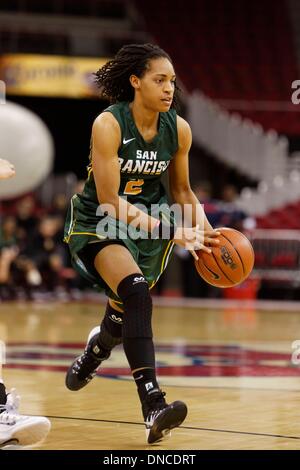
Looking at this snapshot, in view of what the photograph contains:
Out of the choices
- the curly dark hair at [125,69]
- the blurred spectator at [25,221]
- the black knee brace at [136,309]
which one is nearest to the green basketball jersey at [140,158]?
the curly dark hair at [125,69]

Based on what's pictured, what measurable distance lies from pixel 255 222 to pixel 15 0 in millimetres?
7806

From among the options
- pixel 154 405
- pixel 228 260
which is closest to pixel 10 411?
pixel 154 405

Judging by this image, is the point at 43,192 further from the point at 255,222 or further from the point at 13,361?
the point at 13,361

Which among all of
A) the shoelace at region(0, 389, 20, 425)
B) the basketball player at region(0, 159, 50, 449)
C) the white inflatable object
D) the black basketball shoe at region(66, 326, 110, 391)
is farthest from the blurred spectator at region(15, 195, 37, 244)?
the basketball player at region(0, 159, 50, 449)

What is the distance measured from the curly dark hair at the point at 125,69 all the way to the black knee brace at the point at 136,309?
3.50 feet

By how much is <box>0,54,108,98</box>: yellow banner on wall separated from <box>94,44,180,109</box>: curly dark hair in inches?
594

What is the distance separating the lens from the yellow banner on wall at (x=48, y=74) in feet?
66.0

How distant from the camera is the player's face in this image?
4.80 meters

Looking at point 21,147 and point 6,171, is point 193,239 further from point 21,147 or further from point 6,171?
point 21,147

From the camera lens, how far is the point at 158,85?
4.82 metres

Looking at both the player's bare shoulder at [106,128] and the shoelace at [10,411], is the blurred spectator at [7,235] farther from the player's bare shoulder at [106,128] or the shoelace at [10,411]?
the shoelace at [10,411]
